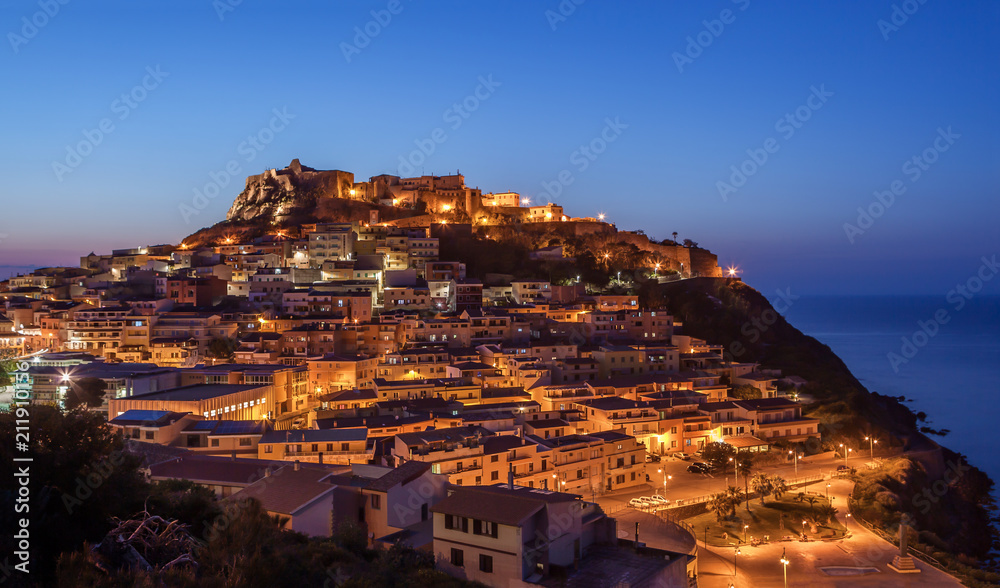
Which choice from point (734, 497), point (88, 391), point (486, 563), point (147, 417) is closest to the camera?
point (486, 563)

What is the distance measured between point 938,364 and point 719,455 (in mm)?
51693

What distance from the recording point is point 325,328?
30.9 m

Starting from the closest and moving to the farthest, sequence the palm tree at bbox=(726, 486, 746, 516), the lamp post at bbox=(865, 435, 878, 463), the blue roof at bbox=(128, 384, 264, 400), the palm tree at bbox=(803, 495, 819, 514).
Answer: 1. the palm tree at bbox=(726, 486, 746, 516)
2. the palm tree at bbox=(803, 495, 819, 514)
3. the blue roof at bbox=(128, 384, 264, 400)
4. the lamp post at bbox=(865, 435, 878, 463)

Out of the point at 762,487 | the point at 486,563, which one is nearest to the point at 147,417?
the point at 486,563

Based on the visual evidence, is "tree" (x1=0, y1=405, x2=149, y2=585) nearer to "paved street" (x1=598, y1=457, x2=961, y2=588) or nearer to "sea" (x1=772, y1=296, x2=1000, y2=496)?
"paved street" (x1=598, y1=457, x2=961, y2=588)

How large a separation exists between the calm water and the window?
30.9 metres

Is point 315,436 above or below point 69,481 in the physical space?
below

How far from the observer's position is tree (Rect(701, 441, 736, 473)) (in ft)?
70.9

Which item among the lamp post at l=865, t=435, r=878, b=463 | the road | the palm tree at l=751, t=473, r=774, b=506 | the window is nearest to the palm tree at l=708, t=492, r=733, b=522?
the road

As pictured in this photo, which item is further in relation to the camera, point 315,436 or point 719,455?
point 719,455

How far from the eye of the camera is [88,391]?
76.3ft

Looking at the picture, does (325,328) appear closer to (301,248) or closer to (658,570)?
(301,248)

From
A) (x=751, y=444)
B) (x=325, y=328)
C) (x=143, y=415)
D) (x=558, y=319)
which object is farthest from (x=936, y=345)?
(x=143, y=415)

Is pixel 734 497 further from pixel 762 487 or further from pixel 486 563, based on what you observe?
pixel 486 563
